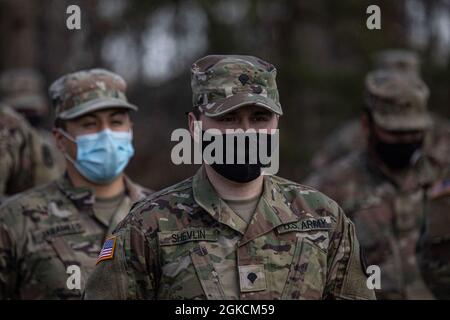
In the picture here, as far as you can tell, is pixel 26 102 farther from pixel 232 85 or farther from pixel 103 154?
pixel 232 85

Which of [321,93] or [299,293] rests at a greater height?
[299,293]

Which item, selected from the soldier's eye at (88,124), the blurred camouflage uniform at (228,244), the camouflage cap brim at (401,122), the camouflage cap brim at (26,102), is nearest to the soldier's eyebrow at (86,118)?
the soldier's eye at (88,124)

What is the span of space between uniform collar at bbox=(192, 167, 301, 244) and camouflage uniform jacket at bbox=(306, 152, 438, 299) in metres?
3.76

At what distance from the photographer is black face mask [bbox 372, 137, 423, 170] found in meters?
9.23

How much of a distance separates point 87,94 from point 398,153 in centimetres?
300

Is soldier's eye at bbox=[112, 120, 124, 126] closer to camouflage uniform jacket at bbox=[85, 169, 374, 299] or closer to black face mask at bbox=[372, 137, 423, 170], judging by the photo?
camouflage uniform jacket at bbox=[85, 169, 374, 299]

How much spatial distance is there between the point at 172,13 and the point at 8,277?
1426 cm

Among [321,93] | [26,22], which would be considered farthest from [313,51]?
[26,22]

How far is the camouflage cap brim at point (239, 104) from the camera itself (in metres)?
4.80


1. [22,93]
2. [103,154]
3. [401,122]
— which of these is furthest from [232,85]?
[22,93]

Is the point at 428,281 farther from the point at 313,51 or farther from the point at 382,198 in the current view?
the point at 313,51

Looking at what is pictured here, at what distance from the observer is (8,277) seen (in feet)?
22.0

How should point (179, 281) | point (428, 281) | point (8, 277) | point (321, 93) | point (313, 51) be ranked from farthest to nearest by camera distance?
point (313, 51) → point (321, 93) → point (428, 281) → point (8, 277) → point (179, 281)

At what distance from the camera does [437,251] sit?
707 cm
